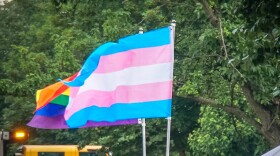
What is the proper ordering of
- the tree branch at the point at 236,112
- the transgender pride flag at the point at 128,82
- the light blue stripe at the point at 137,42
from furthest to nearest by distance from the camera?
1. the tree branch at the point at 236,112
2. the light blue stripe at the point at 137,42
3. the transgender pride flag at the point at 128,82

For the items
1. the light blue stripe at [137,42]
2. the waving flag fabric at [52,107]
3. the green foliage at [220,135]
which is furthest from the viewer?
the green foliage at [220,135]

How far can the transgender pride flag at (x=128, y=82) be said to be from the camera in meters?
12.0

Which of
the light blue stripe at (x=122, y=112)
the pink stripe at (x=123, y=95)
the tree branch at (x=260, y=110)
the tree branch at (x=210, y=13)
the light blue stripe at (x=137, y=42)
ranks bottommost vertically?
the light blue stripe at (x=122, y=112)

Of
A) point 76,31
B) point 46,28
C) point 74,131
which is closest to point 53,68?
point 76,31

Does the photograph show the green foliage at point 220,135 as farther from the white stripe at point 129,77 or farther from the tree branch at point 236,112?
the white stripe at point 129,77

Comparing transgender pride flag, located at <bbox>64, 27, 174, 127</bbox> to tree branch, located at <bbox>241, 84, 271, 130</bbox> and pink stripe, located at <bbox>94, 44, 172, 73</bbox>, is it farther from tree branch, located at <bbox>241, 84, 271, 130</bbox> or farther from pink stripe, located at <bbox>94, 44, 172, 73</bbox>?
Result: tree branch, located at <bbox>241, 84, 271, 130</bbox>

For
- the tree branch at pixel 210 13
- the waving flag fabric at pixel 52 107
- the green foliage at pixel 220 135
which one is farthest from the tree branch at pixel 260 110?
the green foliage at pixel 220 135

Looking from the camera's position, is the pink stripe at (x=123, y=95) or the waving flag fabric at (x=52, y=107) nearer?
the pink stripe at (x=123, y=95)

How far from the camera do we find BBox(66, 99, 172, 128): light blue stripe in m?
11.9

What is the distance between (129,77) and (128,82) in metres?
0.07

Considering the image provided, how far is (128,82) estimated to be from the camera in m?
12.3

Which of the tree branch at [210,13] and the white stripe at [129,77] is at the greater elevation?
the tree branch at [210,13]

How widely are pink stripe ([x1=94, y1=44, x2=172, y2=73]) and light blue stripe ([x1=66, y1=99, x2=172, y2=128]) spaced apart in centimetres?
58

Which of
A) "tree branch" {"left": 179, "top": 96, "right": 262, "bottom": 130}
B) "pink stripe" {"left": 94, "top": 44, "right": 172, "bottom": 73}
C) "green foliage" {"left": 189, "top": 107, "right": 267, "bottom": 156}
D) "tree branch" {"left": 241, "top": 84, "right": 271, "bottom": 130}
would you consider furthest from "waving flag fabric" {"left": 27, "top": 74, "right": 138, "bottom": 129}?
"green foliage" {"left": 189, "top": 107, "right": 267, "bottom": 156}
